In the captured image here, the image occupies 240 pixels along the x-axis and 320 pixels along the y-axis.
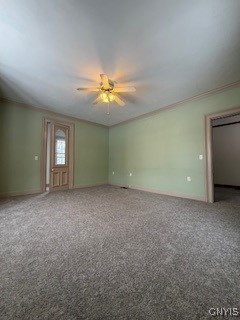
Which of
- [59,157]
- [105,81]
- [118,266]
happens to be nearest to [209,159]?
[105,81]

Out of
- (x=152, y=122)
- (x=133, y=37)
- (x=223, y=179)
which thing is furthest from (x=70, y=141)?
(x=223, y=179)

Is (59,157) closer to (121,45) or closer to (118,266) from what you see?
(121,45)

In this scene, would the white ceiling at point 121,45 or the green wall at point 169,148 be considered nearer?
the white ceiling at point 121,45

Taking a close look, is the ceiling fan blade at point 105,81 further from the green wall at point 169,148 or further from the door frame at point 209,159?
the door frame at point 209,159

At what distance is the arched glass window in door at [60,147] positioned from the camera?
5.02 metres

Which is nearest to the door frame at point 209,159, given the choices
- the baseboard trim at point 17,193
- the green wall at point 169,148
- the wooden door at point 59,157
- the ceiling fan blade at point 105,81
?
the green wall at point 169,148

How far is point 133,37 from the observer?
202cm

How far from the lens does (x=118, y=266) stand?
4.51ft

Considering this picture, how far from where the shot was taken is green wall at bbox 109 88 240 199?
369 centimetres

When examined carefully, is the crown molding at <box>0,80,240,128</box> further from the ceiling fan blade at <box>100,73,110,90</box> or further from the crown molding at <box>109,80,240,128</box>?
the ceiling fan blade at <box>100,73,110,90</box>

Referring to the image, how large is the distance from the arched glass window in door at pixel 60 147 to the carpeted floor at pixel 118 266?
270 centimetres

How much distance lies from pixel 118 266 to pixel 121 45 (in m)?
2.84

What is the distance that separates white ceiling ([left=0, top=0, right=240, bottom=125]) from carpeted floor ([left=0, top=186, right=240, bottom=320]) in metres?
2.74

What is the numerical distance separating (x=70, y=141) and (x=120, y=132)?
2.06 metres
